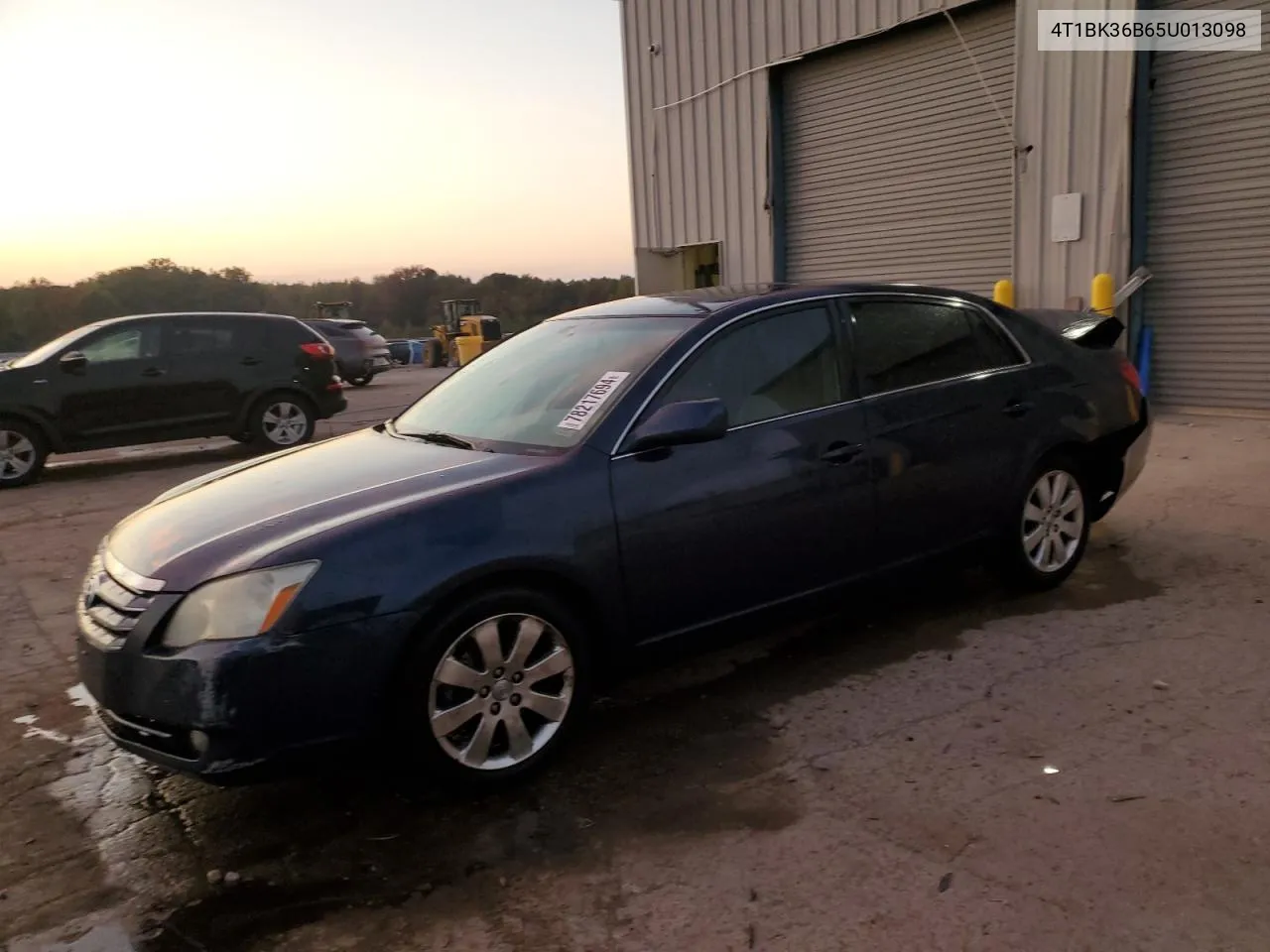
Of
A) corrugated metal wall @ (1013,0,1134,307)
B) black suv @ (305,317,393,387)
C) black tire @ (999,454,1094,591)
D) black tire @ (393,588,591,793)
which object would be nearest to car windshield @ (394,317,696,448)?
black tire @ (393,588,591,793)

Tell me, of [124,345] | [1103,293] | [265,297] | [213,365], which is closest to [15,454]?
[124,345]

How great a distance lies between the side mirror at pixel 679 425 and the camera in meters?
3.40

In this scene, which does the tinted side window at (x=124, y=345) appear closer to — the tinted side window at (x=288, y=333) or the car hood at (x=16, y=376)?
the car hood at (x=16, y=376)

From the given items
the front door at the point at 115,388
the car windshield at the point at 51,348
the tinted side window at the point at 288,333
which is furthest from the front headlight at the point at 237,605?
the tinted side window at the point at 288,333

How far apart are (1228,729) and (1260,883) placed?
947 millimetres

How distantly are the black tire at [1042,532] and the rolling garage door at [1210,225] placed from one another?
20.0ft

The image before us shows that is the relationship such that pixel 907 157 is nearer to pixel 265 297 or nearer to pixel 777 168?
pixel 777 168

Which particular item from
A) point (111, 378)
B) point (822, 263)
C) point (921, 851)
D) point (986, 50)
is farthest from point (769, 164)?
point (921, 851)

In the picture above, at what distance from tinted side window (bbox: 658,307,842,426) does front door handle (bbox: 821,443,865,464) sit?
0.19 metres

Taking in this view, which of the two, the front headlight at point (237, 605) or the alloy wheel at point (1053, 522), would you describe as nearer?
the front headlight at point (237, 605)

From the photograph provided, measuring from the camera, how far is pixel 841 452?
3893 millimetres

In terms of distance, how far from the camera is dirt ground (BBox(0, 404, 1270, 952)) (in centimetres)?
247

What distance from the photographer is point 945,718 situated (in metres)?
3.52

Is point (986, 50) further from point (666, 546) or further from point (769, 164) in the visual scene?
point (666, 546)
